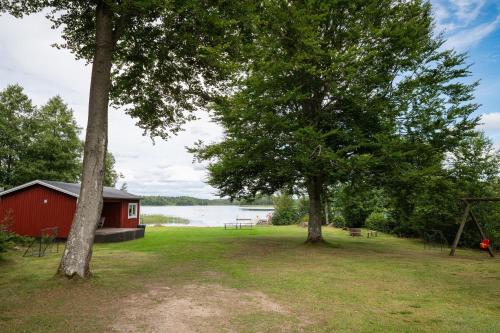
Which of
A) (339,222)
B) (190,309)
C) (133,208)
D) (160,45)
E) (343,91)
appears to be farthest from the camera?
(339,222)

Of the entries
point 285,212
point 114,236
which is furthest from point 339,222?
point 114,236

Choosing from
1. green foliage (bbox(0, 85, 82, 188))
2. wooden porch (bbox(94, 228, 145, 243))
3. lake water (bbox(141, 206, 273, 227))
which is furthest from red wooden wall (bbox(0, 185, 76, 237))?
lake water (bbox(141, 206, 273, 227))

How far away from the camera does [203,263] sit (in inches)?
491

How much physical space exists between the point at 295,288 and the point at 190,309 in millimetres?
3075

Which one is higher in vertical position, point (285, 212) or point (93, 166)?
point (93, 166)

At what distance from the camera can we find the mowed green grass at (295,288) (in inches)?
235

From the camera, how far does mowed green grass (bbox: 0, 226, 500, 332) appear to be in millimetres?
5960

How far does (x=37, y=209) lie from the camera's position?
2058cm

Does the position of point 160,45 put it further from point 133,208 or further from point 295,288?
point 133,208

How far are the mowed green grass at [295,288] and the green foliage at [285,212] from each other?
98.9 feet

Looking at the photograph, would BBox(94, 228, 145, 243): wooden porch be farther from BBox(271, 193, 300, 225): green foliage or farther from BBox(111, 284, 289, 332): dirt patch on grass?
BBox(271, 193, 300, 225): green foliage

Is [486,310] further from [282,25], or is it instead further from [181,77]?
[282,25]

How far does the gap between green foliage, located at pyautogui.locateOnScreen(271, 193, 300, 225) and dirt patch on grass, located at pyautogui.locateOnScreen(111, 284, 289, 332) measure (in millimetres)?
36815

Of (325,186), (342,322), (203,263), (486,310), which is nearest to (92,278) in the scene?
(203,263)
